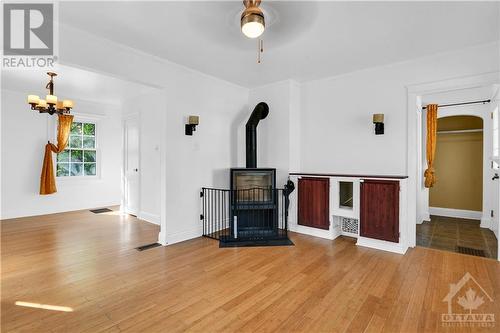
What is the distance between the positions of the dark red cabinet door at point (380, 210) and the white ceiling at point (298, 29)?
5.65ft

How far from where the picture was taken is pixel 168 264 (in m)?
2.93

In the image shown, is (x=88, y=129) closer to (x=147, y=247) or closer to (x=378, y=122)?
(x=147, y=247)

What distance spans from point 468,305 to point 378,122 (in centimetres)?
232

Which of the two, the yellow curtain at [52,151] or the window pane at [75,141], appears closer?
the yellow curtain at [52,151]

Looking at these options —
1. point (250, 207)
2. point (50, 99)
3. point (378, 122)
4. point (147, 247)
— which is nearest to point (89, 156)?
point (50, 99)

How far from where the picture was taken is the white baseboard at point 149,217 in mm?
4770

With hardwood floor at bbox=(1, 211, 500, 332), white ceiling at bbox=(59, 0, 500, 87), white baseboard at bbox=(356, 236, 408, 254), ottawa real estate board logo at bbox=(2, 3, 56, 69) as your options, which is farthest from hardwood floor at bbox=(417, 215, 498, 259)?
ottawa real estate board logo at bbox=(2, 3, 56, 69)

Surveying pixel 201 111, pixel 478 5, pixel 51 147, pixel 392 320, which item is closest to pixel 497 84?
pixel 478 5

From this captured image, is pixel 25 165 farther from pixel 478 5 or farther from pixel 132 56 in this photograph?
pixel 478 5

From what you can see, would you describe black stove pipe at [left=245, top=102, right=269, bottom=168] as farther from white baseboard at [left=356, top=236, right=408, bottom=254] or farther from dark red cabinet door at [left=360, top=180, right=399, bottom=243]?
white baseboard at [left=356, top=236, right=408, bottom=254]

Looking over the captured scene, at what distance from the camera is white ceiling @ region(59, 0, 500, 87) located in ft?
7.50

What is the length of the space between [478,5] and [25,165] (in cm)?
755

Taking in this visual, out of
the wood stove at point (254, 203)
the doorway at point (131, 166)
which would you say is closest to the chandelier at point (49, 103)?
the doorway at point (131, 166)

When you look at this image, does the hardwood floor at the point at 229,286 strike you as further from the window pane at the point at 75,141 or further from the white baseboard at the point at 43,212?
the window pane at the point at 75,141
